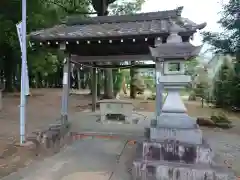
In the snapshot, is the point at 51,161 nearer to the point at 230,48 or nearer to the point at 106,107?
the point at 106,107

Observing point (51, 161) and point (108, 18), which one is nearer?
point (51, 161)

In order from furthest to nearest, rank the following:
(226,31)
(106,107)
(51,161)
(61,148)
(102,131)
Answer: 1. (226,31)
2. (106,107)
3. (102,131)
4. (61,148)
5. (51,161)

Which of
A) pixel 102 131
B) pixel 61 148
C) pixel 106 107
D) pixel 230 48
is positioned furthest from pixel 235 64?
pixel 61 148

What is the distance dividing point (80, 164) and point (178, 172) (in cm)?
208

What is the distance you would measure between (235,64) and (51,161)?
1190cm

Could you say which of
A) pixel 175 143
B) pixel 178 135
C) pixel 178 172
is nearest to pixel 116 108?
pixel 178 135

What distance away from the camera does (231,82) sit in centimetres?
1387

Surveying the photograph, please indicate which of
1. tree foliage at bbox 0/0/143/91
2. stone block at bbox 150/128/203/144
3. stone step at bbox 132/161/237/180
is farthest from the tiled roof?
stone step at bbox 132/161/237/180

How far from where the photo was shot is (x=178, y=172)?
4.11 m

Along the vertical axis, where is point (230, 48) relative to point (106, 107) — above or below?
above

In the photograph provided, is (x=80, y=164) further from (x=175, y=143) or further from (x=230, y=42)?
(x=230, y=42)

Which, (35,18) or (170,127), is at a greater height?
(35,18)

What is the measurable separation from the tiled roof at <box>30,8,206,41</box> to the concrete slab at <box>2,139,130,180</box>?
2874mm

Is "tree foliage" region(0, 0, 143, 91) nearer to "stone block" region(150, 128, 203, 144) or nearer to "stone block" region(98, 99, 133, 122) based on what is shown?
"stone block" region(98, 99, 133, 122)
